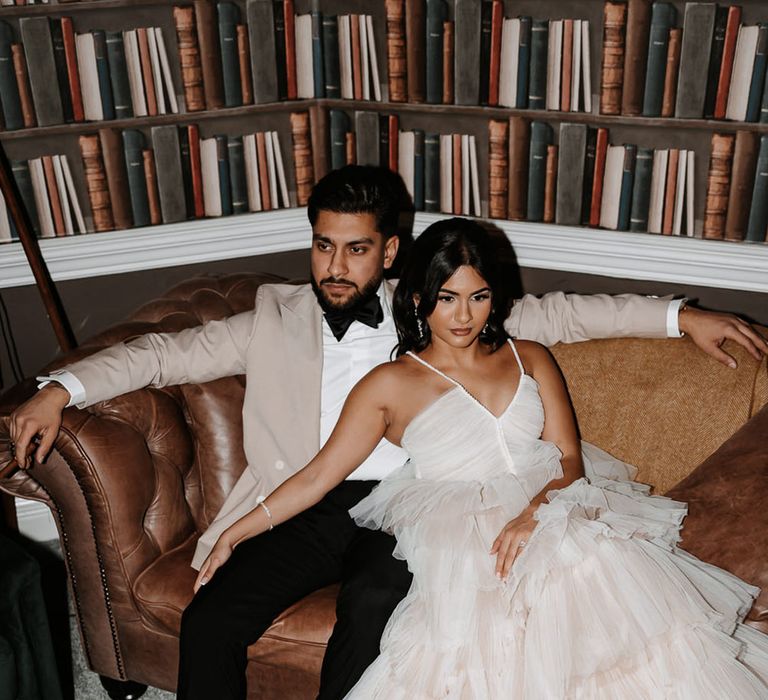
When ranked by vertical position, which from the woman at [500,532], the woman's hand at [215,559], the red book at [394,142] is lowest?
the woman's hand at [215,559]

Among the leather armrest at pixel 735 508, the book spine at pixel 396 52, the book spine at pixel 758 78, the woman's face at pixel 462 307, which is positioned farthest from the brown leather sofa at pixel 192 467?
the book spine at pixel 396 52

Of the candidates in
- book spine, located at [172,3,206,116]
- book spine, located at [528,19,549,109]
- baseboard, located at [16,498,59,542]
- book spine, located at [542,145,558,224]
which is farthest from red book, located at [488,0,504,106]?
baseboard, located at [16,498,59,542]

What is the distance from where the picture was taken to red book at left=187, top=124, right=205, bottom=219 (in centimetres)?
292

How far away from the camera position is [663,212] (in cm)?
267

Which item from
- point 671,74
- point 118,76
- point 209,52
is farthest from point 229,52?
point 671,74

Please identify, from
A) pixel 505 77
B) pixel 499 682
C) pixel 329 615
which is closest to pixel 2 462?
pixel 329 615

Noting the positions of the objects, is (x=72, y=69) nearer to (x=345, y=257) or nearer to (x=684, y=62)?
(x=345, y=257)

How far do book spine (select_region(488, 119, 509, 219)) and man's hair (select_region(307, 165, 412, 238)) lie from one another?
668 mm

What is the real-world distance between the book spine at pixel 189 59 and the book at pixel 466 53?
84cm

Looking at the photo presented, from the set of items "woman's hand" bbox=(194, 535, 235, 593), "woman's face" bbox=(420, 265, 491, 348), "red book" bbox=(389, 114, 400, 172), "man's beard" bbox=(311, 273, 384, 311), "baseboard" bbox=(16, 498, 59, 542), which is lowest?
"baseboard" bbox=(16, 498, 59, 542)

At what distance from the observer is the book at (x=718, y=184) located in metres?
2.52

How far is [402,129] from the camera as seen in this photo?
9.73 feet

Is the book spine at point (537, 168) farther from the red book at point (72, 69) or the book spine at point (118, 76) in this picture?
the red book at point (72, 69)

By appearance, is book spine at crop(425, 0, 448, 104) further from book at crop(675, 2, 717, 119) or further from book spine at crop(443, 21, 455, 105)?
book at crop(675, 2, 717, 119)
